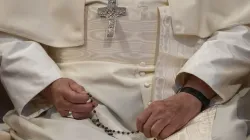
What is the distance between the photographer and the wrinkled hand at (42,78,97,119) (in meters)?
1.36

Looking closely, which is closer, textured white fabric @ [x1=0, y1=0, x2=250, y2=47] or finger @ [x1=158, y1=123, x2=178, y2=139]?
finger @ [x1=158, y1=123, x2=178, y2=139]

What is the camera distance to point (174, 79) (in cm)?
147

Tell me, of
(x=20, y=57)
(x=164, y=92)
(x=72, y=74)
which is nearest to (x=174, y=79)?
(x=164, y=92)

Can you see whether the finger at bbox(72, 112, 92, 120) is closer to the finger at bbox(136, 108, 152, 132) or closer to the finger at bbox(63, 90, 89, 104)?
the finger at bbox(63, 90, 89, 104)

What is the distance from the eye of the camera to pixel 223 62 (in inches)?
55.7

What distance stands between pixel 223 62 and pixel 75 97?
36 centimetres

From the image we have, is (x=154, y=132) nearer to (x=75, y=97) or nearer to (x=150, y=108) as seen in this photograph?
(x=150, y=108)

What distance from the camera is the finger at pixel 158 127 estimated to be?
1303mm

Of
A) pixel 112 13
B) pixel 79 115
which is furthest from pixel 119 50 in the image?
pixel 79 115

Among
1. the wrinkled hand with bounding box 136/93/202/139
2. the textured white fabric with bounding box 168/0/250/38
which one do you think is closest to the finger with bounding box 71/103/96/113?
the wrinkled hand with bounding box 136/93/202/139

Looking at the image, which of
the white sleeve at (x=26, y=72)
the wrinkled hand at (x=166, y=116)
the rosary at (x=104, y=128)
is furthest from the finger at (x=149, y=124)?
the white sleeve at (x=26, y=72)

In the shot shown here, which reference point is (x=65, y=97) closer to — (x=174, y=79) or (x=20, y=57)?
(x=20, y=57)

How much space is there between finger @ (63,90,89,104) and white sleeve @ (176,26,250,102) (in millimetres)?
236

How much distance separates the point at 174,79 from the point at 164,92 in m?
0.04
